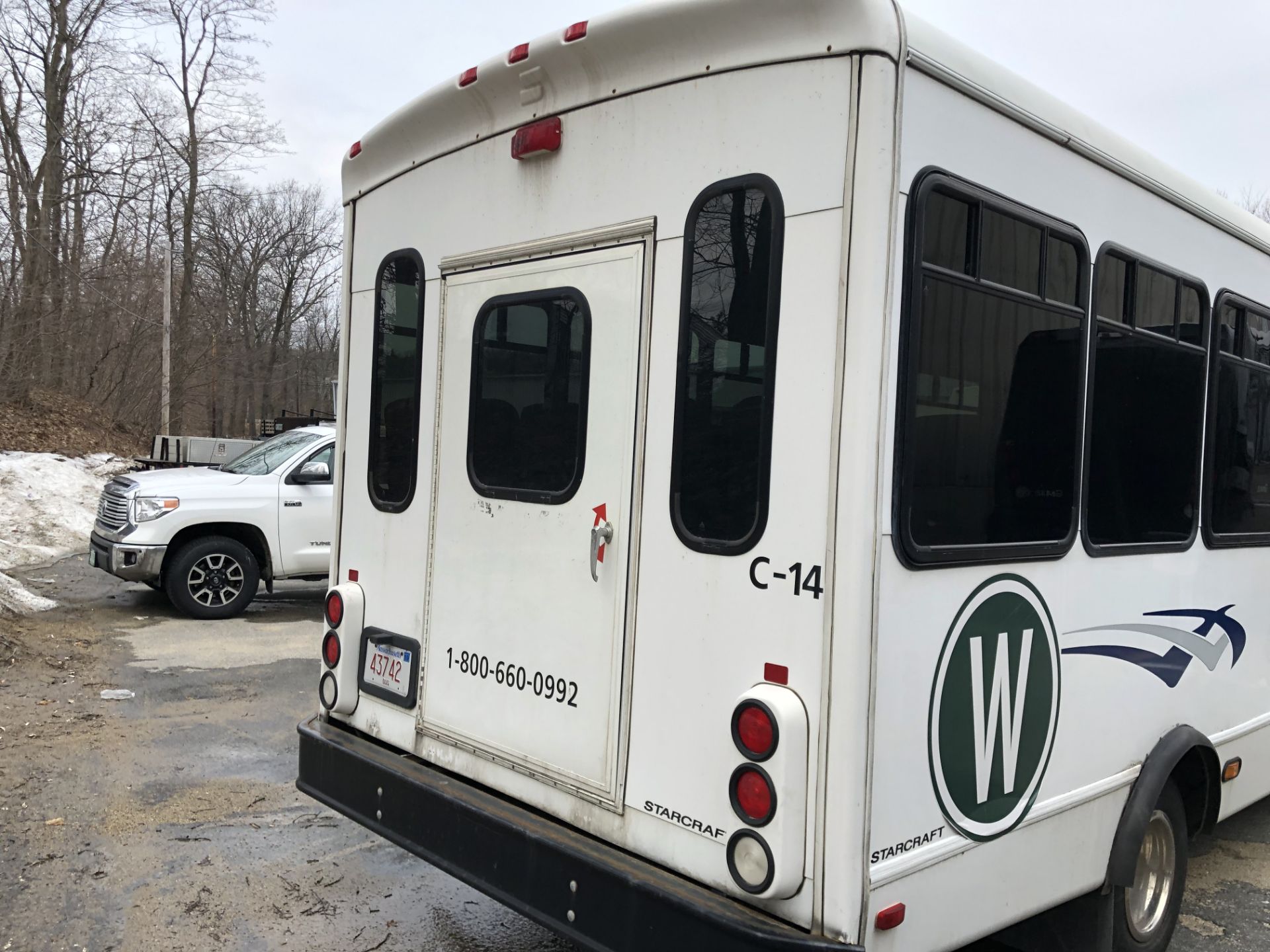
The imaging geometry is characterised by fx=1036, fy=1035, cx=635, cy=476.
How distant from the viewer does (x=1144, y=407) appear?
11.6 ft

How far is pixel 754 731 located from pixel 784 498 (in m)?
0.58

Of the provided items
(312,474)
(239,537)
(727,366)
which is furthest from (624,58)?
(239,537)

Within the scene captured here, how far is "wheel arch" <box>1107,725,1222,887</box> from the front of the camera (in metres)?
3.40

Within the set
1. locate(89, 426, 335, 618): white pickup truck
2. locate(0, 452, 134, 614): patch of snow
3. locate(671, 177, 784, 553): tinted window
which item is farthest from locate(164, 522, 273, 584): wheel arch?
locate(671, 177, 784, 553): tinted window

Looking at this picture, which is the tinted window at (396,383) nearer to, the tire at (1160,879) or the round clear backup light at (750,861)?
the round clear backup light at (750,861)

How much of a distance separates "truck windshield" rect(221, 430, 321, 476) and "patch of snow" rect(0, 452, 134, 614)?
222 centimetres

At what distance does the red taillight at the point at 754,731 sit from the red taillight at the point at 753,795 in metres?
0.04

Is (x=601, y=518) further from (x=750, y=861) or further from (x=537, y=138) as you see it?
(x=537, y=138)

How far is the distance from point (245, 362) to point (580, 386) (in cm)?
4462

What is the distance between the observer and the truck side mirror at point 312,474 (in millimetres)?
10125

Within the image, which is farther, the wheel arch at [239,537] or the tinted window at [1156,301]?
the wheel arch at [239,537]

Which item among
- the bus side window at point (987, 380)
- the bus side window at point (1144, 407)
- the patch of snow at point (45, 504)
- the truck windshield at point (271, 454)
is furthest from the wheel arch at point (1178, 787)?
the patch of snow at point (45, 504)

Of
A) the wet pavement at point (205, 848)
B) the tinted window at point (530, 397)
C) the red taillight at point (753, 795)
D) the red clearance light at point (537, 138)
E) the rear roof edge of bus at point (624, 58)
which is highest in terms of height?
the rear roof edge of bus at point (624, 58)

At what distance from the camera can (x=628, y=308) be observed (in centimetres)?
302
